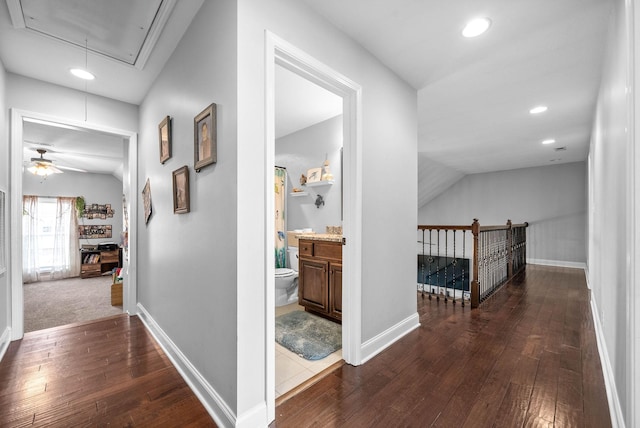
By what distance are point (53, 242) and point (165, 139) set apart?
6375 millimetres

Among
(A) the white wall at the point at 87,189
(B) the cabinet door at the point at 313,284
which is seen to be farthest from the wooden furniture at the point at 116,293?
(A) the white wall at the point at 87,189

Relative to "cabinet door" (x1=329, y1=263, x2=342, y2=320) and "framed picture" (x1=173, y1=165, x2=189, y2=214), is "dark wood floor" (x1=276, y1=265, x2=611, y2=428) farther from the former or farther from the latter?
"framed picture" (x1=173, y1=165, x2=189, y2=214)

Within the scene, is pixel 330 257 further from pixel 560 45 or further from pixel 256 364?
pixel 560 45

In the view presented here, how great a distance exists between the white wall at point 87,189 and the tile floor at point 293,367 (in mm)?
7000

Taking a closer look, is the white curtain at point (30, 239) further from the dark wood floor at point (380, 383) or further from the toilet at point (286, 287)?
the toilet at point (286, 287)

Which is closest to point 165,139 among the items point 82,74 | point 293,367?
point 82,74

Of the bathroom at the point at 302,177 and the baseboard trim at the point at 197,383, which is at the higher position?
the bathroom at the point at 302,177

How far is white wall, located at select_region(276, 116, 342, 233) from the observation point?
3.63 m

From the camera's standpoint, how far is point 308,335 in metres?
2.57

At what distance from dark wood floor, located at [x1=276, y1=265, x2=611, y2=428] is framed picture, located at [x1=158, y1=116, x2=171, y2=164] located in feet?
6.76

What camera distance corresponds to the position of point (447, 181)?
802 cm

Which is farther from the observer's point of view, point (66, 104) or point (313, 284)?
point (313, 284)

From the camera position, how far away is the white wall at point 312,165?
363 centimetres

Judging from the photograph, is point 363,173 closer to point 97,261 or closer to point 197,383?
point 197,383
